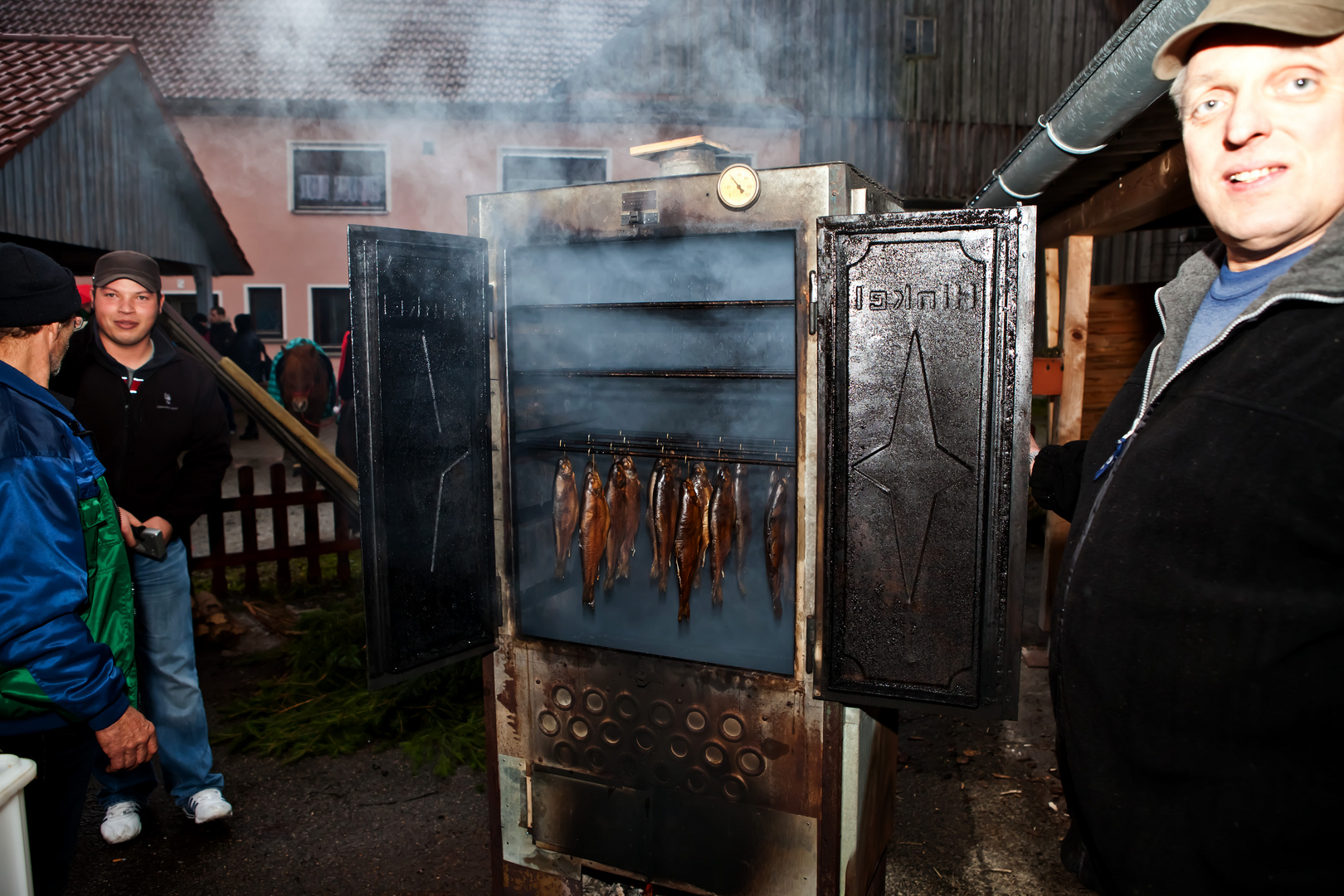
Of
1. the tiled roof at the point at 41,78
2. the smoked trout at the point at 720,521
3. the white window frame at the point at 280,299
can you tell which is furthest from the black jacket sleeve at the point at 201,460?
the white window frame at the point at 280,299

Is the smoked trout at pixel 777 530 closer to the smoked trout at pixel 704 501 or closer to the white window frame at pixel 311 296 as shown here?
the smoked trout at pixel 704 501

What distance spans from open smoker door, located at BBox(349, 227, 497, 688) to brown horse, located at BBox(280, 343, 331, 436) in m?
9.00

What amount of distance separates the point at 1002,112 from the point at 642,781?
50.4ft

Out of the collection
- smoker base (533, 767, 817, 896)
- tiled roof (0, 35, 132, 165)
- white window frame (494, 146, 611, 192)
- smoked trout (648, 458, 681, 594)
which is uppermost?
white window frame (494, 146, 611, 192)

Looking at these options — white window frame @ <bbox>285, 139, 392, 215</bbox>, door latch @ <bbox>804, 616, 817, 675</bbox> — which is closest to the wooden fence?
door latch @ <bbox>804, 616, 817, 675</bbox>

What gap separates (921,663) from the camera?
271 cm

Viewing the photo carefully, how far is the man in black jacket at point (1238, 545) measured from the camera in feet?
4.47

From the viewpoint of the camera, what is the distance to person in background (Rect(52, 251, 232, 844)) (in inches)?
155

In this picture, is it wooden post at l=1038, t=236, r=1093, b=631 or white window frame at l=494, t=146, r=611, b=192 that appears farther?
white window frame at l=494, t=146, r=611, b=192

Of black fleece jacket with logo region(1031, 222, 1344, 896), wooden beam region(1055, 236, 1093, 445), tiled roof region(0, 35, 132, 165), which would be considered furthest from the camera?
tiled roof region(0, 35, 132, 165)

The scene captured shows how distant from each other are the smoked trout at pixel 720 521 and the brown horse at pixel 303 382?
929 cm

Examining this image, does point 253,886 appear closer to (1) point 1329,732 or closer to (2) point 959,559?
(2) point 959,559

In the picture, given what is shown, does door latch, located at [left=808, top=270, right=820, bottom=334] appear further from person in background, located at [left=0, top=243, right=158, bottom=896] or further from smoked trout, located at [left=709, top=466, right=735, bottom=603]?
person in background, located at [left=0, top=243, right=158, bottom=896]

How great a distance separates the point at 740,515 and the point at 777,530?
0.28 meters
